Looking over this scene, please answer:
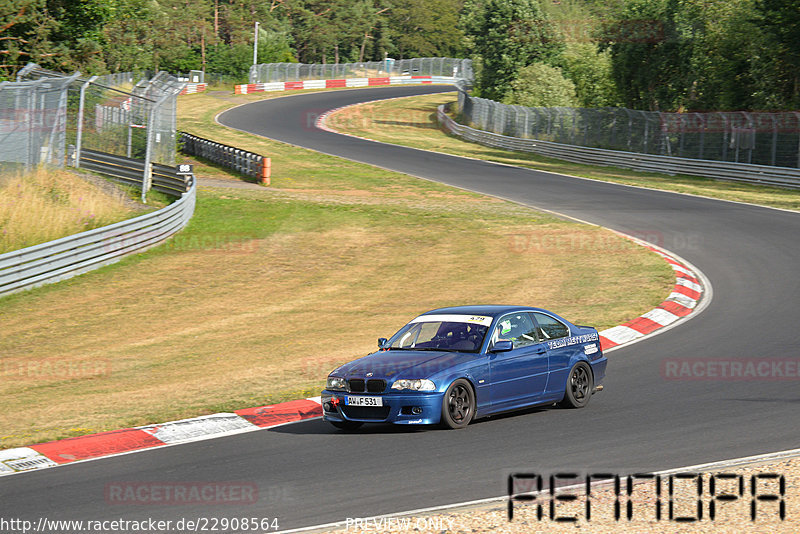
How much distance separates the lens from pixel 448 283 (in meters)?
20.7

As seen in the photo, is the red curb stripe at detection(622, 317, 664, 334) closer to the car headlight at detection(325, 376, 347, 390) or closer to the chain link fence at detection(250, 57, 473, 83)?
the car headlight at detection(325, 376, 347, 390)

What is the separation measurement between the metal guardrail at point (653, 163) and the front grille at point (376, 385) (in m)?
29.8

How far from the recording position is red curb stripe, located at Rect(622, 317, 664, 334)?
627 inches

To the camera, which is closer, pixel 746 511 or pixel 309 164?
pixel 746 511

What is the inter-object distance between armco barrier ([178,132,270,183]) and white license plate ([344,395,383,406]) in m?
28.2

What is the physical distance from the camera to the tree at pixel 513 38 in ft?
225

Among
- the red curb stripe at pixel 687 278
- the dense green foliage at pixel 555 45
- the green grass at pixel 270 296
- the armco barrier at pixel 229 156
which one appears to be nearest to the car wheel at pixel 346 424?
the green grass at pixel 270 296

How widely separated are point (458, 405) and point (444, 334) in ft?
3.67

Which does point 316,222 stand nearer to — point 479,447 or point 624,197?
point 624,197

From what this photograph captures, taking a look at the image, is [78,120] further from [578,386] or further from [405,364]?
[578,386]

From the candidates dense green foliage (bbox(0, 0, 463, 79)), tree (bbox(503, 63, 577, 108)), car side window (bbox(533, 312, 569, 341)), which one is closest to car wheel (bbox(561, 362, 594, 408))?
car side window (bbox(533, 312, 569, 341))

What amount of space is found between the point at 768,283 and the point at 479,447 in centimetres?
1244

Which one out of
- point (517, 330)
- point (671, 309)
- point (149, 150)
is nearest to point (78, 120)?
point (149, 150)

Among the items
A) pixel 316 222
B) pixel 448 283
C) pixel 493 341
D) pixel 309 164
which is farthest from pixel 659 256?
pixel 309 164
